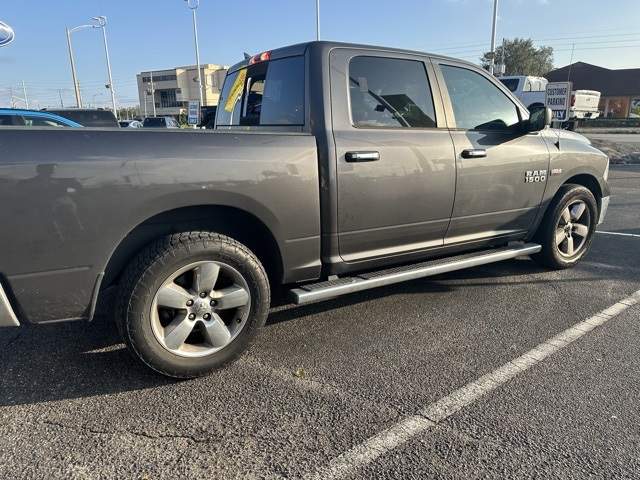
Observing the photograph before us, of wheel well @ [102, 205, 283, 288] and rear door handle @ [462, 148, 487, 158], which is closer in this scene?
wheel well @ [102, 205, 283, 288]

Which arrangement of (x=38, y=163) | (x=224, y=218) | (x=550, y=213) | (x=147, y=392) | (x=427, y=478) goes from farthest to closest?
(x=550, y=213) → (x=224, y=218) → (x=147, y=392) → (x=38, y=163) → (x=427, y=478)

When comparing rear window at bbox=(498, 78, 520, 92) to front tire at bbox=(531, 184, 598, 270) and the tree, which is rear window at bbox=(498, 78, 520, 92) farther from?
the tree

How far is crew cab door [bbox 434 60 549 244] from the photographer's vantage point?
3.75m

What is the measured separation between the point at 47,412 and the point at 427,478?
6.37 feet

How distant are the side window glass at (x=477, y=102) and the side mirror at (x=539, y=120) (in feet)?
0.32

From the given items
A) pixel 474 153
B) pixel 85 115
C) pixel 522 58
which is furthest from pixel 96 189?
pixel 522 58

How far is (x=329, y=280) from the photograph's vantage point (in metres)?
3.35

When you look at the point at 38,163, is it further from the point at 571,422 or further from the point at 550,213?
the point at 550,213

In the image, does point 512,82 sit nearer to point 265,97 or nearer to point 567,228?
point 567,228

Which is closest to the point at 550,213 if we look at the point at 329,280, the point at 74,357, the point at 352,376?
the point at 329,280

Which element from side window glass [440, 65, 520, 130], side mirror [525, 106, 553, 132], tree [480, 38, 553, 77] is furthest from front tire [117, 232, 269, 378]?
tree [480, 38, 553, 77]

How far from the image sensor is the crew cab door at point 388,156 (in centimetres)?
317

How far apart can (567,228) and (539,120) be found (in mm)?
1272

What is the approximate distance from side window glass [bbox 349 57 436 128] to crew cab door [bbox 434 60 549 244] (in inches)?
8.2
